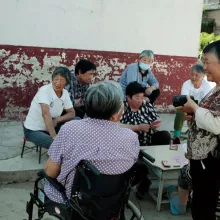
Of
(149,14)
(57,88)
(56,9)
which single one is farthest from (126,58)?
(57,88)

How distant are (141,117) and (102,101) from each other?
1907 millimetres

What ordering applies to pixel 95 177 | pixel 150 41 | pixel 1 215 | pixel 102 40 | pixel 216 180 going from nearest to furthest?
1. pixel 95 177
2. pixel 216 180
3. pixel 1 215
4. pixel 102 40
5. pixel 150 41

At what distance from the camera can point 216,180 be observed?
7.52ft

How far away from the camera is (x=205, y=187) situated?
2.33 m

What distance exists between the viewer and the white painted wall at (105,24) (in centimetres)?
533

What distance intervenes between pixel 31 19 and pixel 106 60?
4.73ft

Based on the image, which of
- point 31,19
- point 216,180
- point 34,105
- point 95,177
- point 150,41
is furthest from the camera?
point 150,41

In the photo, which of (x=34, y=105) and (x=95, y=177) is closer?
(x=95, y=177)

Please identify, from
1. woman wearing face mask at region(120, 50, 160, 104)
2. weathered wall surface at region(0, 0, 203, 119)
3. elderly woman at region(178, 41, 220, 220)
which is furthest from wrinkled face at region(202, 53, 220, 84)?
weathered wall surface at region(0, 0, 203, 119)

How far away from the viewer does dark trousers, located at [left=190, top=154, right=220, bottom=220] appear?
2275 millimetres

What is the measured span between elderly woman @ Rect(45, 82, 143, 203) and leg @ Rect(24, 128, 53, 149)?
1.60 meters

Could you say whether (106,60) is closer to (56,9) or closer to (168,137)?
(56,9)

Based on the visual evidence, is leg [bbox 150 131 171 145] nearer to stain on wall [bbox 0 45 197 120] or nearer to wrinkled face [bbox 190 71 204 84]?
wrinkled face [bbox 190 71 204 84]

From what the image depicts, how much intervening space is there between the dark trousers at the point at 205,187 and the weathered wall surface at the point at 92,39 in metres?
3.81
